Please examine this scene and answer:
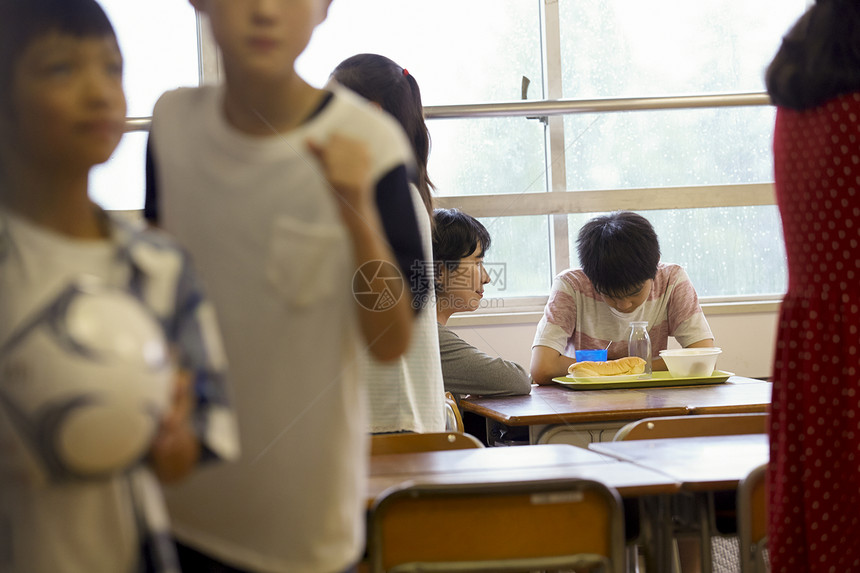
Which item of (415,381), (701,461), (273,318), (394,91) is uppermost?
(394,91)

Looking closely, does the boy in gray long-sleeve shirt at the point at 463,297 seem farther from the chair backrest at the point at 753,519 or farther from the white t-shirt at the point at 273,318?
the chair backrest at the point at 753,519

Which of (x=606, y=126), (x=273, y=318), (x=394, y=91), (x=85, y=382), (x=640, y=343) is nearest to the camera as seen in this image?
(x=85, y=382)

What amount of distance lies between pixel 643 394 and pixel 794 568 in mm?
1315

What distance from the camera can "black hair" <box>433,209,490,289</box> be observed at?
801mm

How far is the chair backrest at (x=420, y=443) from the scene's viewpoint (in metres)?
1.24

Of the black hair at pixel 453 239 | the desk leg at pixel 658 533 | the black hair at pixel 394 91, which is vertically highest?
the black hair at pixel 394 91

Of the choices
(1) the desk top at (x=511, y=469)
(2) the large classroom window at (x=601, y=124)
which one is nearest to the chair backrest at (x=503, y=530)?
(1) the desk top at (x=511, y=469)

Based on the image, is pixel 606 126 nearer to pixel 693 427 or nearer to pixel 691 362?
pixel 691 362

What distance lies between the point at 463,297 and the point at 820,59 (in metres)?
0.46

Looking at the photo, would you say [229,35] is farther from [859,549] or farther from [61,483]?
[859,549]

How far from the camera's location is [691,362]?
2.33 metres

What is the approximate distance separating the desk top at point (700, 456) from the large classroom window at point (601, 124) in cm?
26

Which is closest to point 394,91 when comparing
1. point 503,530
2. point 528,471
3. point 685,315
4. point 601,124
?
point 503,530

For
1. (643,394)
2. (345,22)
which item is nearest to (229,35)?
(345,22)
